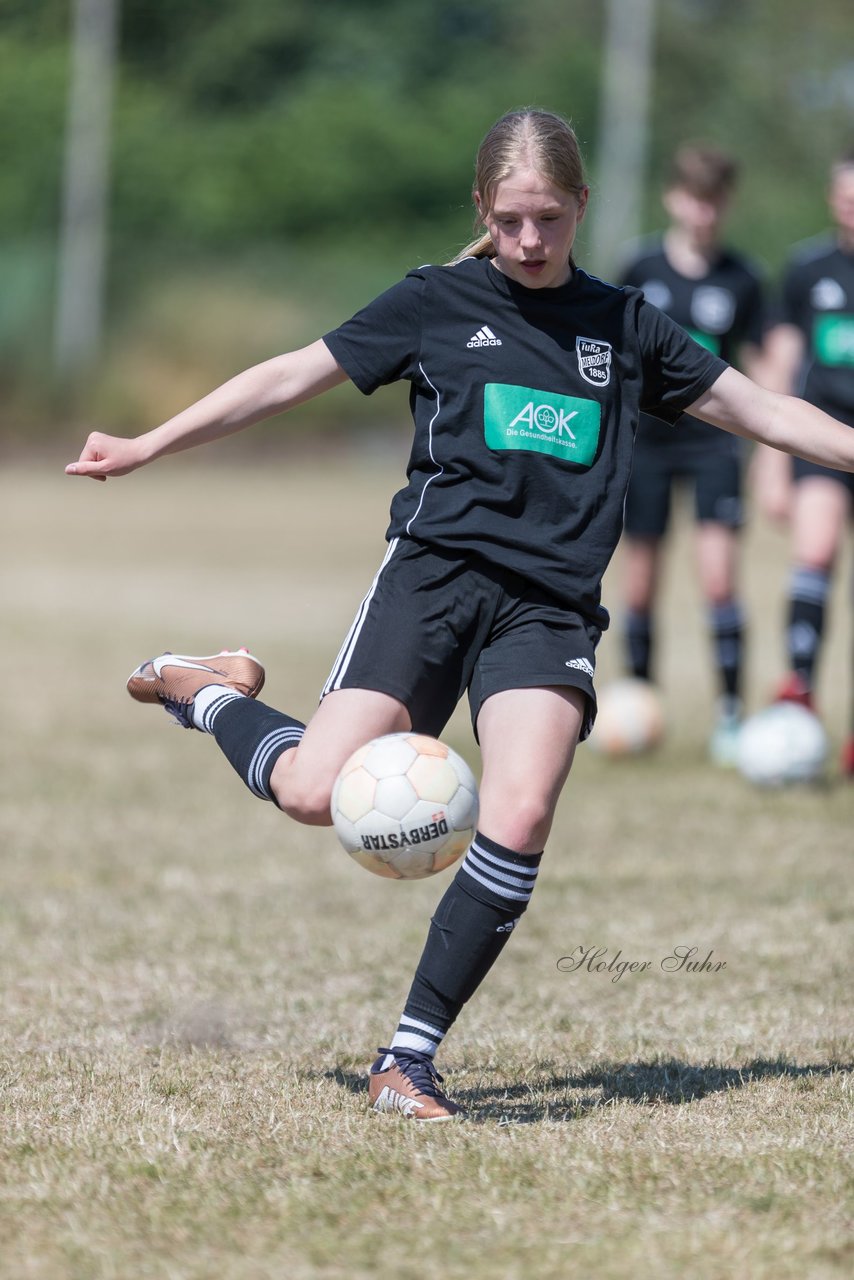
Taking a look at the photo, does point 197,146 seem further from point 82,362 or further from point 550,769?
point 550,769

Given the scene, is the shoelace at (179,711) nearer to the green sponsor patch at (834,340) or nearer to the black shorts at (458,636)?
the black shorts at (458,636)

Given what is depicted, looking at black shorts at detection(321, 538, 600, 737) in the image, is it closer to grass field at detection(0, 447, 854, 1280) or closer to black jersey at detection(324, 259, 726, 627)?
black jersey at detection(324, 259, 726, 627)

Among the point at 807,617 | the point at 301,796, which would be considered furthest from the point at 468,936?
the point at 807,617

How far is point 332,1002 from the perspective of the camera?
4.61 m

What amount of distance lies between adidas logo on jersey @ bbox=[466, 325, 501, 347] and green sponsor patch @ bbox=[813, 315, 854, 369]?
14.1 feet

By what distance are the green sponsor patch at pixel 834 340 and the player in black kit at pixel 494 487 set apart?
398cm

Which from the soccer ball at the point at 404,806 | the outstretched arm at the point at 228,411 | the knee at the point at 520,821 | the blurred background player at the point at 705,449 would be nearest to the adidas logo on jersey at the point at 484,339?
the outstretched arm at the point at 228,411

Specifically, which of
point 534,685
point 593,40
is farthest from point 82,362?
point 534,685

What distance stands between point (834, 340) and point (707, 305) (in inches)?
29.1

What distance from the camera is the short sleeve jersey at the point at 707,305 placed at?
838 cm

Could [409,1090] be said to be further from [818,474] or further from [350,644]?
[818,474]

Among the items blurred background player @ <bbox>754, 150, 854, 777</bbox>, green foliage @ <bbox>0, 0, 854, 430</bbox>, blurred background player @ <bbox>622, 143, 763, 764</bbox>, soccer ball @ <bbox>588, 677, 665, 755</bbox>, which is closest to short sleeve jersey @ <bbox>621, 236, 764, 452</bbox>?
blurred background player @ <bbox>622, 143, 763, 764</bbox>

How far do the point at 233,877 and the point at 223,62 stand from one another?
126 feet

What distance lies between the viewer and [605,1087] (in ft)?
12.6
